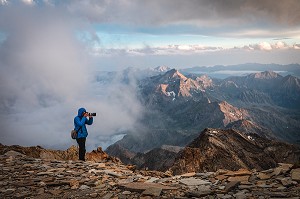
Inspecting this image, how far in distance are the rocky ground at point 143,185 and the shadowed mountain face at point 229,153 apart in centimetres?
3633

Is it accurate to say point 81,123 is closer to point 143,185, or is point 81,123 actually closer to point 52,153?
point 143,185

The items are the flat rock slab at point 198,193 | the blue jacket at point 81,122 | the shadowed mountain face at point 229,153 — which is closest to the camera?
the flat rock slab at point 198,193

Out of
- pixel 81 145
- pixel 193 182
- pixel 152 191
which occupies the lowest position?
pixel 193 182

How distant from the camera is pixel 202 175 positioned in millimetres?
15070

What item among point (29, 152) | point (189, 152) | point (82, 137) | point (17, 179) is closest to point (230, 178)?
point (17, 179)

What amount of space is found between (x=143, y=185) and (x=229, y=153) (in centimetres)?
5420

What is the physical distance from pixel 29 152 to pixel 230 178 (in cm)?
2254

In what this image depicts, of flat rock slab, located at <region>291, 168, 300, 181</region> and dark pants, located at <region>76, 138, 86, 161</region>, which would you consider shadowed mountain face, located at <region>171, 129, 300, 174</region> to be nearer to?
dark pants, located at <region>76, 138, 86, 161</region>

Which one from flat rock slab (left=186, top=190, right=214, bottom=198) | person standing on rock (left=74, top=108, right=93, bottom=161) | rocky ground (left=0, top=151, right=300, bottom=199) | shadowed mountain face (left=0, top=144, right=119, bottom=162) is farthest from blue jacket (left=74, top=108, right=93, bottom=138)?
flat rock slab (left=186, top=190, right=214, bottom=198)

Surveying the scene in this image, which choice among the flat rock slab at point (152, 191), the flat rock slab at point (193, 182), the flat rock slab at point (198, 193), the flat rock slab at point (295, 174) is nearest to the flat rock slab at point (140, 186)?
the flat rock slab at point (152, 191)

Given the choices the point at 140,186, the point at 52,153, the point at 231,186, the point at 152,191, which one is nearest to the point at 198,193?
the point at 231,186

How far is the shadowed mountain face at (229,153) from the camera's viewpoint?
53375 mm

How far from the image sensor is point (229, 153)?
6309 cm

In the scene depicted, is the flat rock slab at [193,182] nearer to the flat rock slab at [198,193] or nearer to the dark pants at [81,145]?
the flat rock slab at [198,193]
